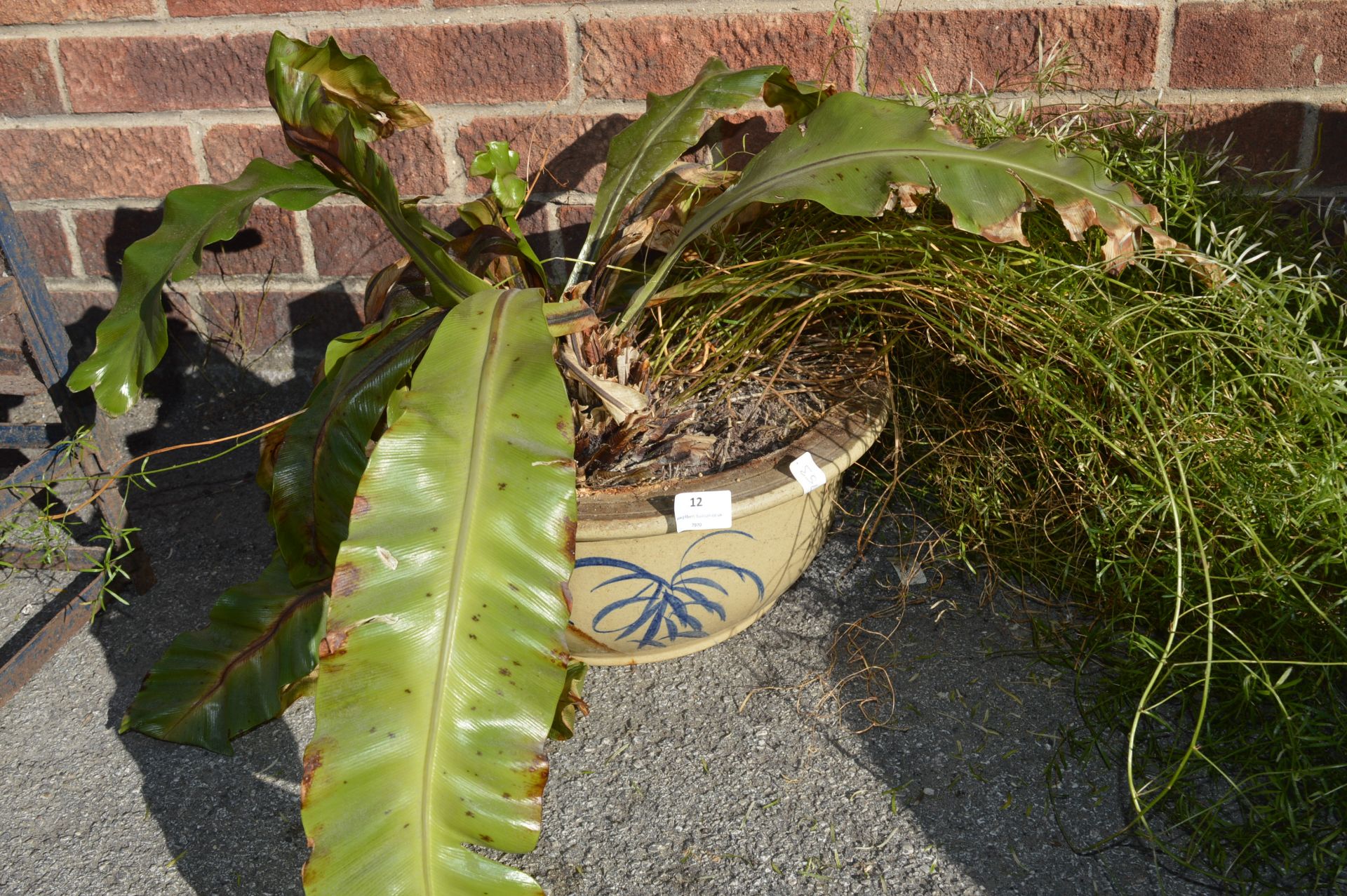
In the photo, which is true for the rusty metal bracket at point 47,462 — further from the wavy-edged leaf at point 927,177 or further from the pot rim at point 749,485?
the wavy-edged leaf at point 927,177

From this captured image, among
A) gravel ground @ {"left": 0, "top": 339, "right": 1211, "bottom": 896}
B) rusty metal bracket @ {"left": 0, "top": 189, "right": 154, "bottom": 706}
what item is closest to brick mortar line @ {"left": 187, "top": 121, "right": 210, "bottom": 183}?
rusty metal bracket @ {"left": 0, "top": 189, "right": 154, "bottom": 706}

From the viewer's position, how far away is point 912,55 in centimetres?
171

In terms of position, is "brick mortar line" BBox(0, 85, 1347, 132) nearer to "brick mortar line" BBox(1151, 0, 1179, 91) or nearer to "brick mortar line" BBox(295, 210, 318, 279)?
"brick mortar line" BBox(1151, 0, 1179, 91)

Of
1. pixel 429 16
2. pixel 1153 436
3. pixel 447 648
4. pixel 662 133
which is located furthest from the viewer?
pixel 429 16

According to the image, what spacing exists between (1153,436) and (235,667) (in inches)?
48.5

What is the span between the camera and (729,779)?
137cm

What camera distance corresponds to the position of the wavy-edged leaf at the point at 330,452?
4.12 feet

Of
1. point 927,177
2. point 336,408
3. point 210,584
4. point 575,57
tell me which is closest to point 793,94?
point 927,177

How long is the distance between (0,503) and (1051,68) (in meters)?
1.75

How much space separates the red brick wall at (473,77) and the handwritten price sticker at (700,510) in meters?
0.77

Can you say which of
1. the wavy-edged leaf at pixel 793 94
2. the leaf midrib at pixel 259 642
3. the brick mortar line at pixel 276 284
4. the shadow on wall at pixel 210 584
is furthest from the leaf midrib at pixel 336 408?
the brick mortar line at pixel 276 284

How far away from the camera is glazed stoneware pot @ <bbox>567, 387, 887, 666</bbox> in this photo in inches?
51.9

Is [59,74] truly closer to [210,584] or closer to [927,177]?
[210,584]

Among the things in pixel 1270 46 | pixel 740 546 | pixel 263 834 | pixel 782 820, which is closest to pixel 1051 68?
pixel 1270 46
